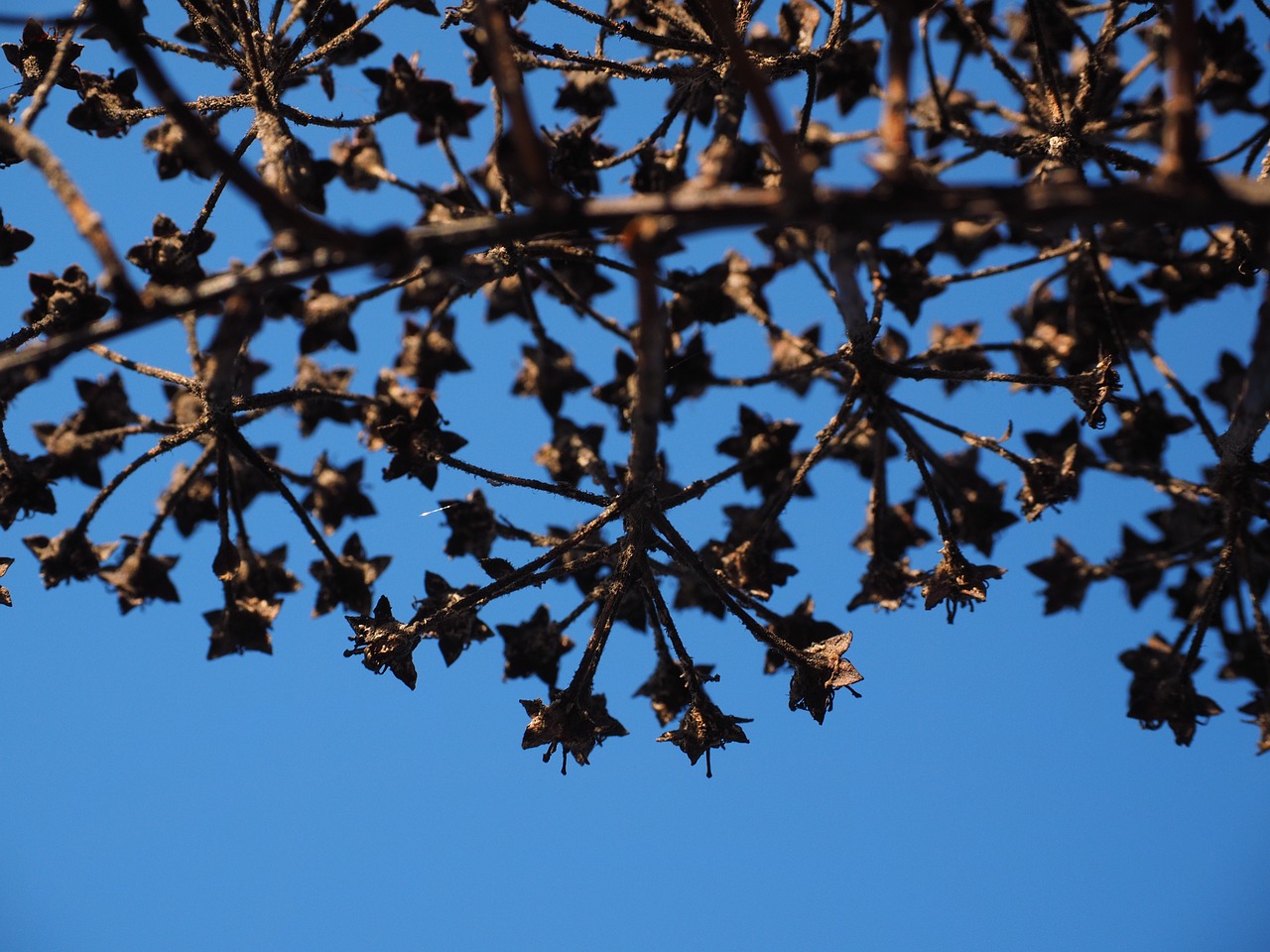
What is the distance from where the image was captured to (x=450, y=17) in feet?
20.8

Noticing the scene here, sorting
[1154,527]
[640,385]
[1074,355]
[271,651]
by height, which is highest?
[1074,355]

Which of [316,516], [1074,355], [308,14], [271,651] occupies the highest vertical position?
[308,14]

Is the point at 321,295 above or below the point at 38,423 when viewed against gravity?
above

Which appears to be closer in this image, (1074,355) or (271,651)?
(271,651)

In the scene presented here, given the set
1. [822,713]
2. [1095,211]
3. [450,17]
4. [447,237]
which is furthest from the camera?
[450,17]

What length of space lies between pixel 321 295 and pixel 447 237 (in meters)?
4.11

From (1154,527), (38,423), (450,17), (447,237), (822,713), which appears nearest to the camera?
(447,237)

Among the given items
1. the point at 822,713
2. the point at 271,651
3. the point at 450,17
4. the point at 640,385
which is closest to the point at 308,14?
the point at 450,17

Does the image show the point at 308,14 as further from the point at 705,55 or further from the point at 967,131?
the point at 967,131

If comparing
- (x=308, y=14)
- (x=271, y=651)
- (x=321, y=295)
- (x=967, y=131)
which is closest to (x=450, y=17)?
(x=308, y=14)

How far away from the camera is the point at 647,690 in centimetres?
692

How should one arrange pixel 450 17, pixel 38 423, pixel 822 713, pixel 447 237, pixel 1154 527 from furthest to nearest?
pixel 1154 527, pixel 38 423, pixel 450 17, pixel 822 713, pixel 447 237

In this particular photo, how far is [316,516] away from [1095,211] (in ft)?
20.0

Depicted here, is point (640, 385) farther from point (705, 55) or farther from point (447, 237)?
point (705, 55)
